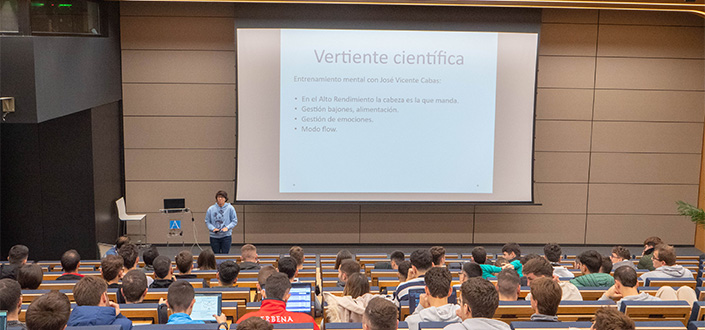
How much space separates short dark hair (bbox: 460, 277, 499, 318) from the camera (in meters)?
3.30

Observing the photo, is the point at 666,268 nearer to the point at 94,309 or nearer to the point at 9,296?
the point at 94,309

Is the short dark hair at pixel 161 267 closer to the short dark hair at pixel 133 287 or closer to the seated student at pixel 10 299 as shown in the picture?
the short dark hair at pixel 133 287

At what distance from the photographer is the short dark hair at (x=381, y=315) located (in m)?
3.11

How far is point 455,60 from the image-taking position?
33.0ft

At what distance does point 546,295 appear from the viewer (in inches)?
143

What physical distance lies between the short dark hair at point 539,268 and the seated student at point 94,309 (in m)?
3.14

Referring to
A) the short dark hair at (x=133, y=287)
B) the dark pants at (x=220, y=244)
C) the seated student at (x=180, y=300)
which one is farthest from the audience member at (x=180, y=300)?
the dark pants at (x=220, y=244)

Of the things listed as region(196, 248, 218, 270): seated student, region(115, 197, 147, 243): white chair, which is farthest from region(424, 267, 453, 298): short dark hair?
region(115, 197, 147, 243): white chair

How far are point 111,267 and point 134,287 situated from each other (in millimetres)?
1029

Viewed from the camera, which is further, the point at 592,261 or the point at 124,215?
the point at 124,215

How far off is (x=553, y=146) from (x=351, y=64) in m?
3.71

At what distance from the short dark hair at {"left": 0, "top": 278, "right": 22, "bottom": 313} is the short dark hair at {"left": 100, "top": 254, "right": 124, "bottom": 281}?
1361 millimetres

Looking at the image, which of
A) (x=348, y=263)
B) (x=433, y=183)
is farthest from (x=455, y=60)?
(x=348, y=263)

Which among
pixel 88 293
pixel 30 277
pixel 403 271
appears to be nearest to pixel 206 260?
pixel 30 277
